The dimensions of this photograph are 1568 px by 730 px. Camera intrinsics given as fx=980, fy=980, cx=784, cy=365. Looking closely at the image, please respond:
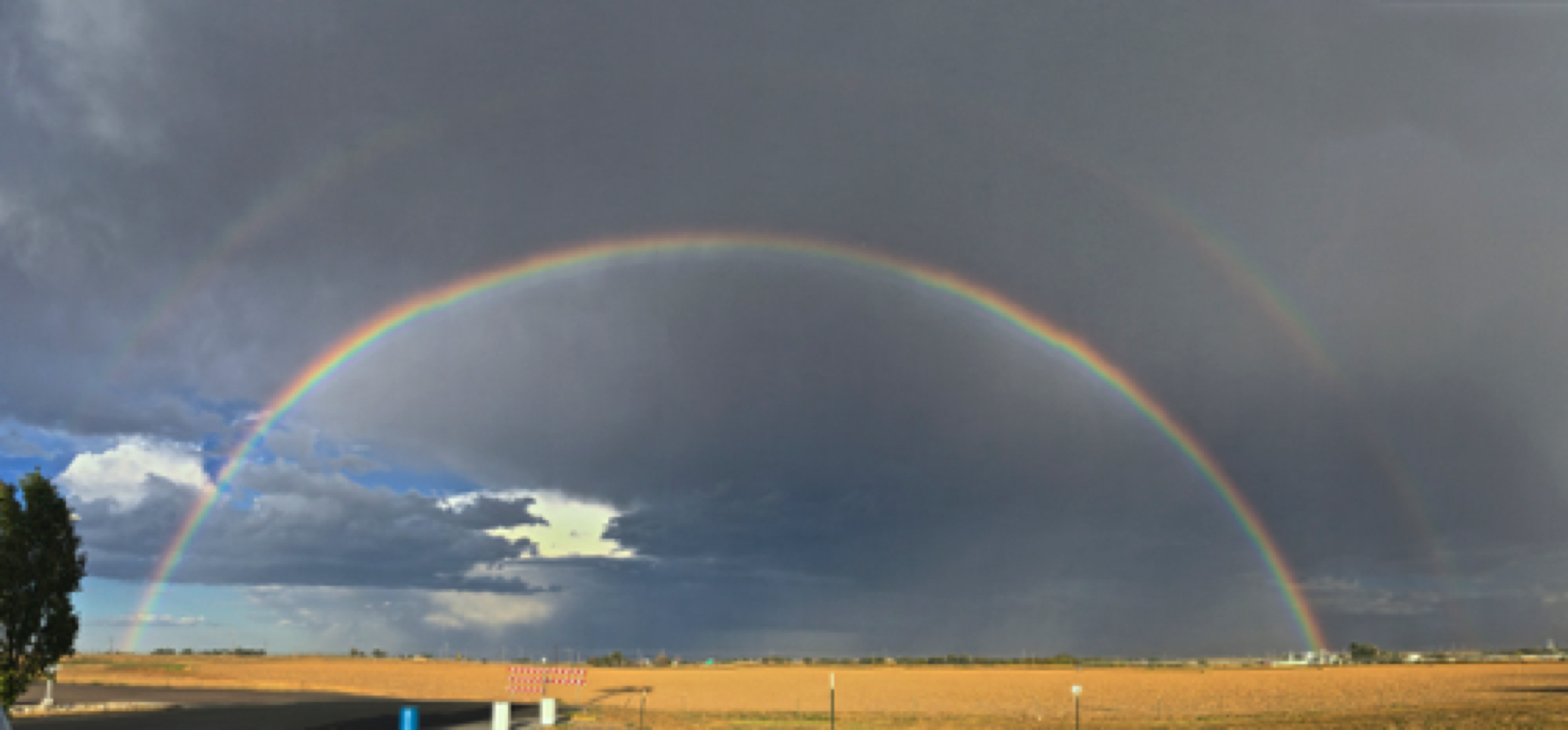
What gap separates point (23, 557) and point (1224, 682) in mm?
A: 104898

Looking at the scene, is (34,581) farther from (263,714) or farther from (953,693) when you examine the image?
(953,693)

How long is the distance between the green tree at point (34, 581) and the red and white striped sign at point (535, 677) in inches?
726

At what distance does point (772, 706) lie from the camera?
234 feet

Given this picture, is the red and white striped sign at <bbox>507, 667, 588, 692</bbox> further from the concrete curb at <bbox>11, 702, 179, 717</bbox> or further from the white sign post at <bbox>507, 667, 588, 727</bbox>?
the concrete curb at <bbox>11, 702, 179, 717</bbox>

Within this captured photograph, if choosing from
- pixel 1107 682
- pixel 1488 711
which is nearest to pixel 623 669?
pixel 1107 682

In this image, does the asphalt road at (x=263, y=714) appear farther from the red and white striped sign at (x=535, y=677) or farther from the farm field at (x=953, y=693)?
the farm field at (x=953, y=693)

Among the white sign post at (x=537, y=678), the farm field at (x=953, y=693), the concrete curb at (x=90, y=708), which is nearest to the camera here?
the white sign post at (x=537, y=678)

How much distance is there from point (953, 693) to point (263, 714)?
195ft

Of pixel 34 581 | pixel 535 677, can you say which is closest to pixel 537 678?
pixel 535 677

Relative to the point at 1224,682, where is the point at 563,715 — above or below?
above

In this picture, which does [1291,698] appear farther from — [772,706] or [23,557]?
[23,557]

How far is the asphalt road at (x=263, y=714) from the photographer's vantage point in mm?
41188

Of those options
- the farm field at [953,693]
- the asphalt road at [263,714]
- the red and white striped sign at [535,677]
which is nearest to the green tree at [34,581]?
the asphalt road at [263,714]

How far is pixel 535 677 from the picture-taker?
45.2 metres
